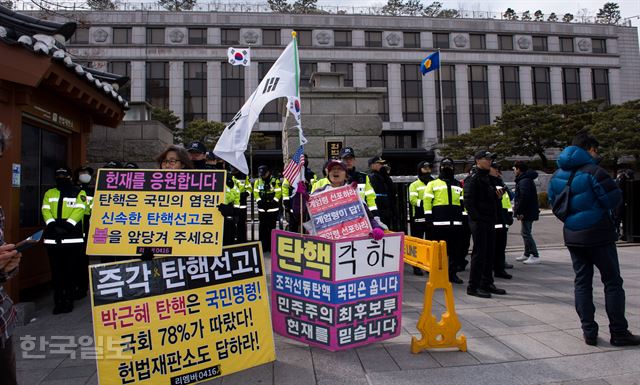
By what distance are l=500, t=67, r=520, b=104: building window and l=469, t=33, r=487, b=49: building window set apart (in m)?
3.56

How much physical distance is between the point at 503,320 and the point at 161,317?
394 centimetres

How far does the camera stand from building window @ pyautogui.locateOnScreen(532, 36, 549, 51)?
46.5m

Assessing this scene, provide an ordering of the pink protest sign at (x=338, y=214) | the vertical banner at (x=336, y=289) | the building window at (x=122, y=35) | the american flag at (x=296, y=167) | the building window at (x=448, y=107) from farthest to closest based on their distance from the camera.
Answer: the building window at (x=448, y=107)
the building window at (x=122, y=35)
the american flag at (x=296, y=167)
the pink protest sign at (x=338, y=214)
the vertical banner at (x=336, y=289)

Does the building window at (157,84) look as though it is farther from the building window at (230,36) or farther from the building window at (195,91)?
the building window at (230,36)

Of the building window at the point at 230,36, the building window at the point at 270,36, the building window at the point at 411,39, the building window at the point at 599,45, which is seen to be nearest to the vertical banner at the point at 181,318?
the building window at the point at 270,36

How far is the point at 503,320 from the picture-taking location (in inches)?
188

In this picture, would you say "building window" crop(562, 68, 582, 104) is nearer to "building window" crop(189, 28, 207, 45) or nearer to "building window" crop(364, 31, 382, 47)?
"building window" crop(364, 31, 382, 47)

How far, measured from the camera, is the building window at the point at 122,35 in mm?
42188

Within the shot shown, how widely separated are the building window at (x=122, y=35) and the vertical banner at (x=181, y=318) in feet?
153

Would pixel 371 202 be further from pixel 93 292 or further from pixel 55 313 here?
pixel 55 313

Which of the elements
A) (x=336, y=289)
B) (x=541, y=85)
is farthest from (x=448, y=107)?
(x=336, y=289)

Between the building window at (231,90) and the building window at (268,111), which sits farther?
the building window at (231,90)

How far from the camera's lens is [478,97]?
147 ft

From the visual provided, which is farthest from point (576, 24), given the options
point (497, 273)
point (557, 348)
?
point (557, 348)
